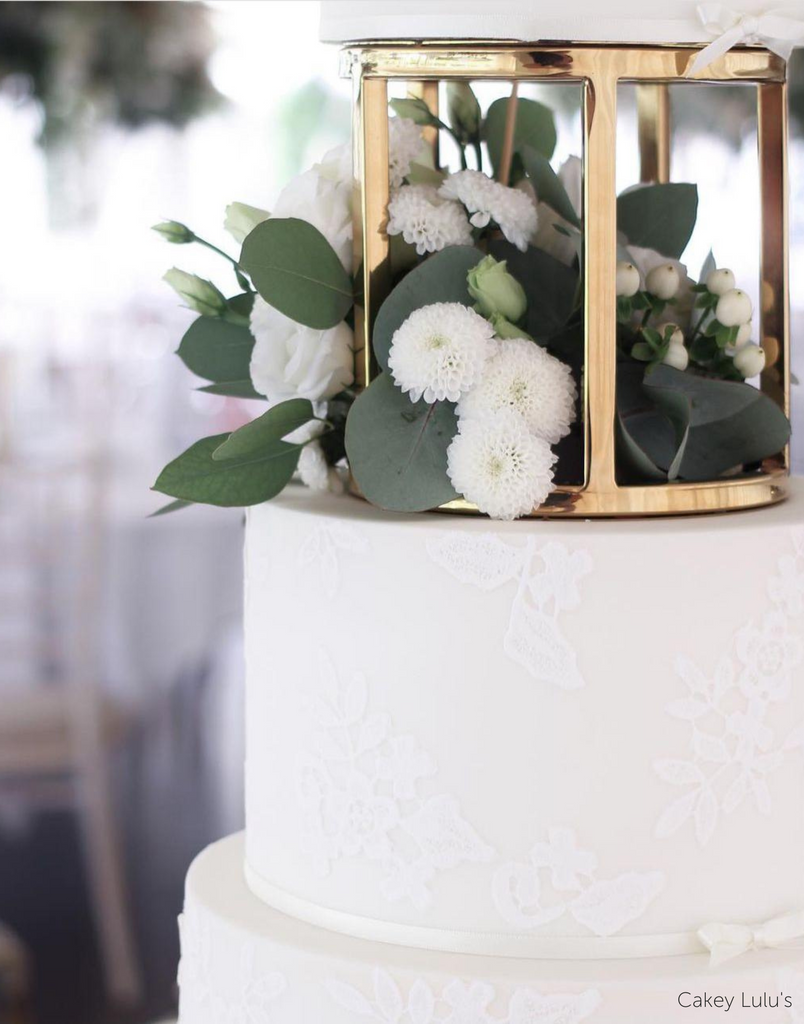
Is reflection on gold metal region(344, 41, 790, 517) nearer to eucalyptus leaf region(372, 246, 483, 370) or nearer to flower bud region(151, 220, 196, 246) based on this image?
eucalyptus leaf region(372, 246, 483, 370)

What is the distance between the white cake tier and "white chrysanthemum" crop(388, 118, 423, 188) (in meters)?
0.26

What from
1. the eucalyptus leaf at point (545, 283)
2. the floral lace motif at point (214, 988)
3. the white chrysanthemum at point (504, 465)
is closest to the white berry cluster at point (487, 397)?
the white chrysanthemum at point (504, 465)

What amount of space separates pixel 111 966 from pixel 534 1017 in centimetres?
219

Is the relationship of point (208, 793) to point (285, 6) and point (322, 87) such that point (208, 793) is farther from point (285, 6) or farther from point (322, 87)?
point (285, 6)

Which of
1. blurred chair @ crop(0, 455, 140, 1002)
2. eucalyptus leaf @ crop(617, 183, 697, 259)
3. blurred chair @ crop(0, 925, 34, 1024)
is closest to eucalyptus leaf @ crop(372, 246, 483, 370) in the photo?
eucalyptus leaf @ crop(617, 183, 697, 259)

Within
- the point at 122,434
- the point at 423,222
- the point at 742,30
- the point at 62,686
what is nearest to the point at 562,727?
the point at 423,222

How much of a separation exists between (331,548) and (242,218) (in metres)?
0.27

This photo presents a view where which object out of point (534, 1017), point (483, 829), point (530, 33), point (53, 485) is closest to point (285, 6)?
point (530, 33)

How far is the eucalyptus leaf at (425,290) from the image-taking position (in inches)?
35.5

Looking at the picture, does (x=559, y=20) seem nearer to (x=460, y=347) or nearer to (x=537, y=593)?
(x=460, y=347)

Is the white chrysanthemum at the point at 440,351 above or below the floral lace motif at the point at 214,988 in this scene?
above

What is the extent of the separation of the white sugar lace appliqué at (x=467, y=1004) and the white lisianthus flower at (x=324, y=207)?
493 millimetres

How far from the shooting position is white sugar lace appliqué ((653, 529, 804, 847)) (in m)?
0.86

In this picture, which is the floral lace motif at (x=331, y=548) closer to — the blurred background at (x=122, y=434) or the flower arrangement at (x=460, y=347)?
the flower arrangement at (x=460, y=347)
